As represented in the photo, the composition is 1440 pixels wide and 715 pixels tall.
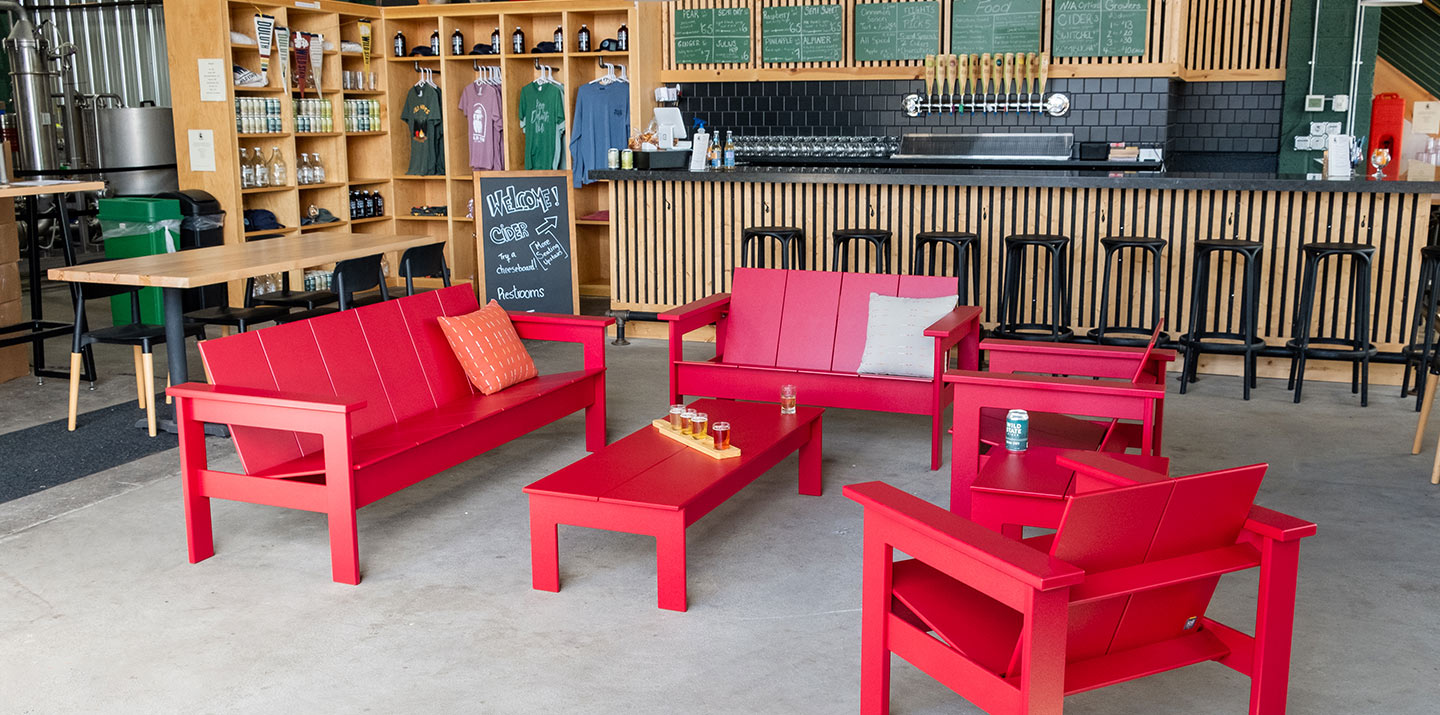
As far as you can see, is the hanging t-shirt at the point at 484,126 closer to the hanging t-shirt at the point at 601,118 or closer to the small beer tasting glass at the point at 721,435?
the hanging t-shirt at the point at 601,118

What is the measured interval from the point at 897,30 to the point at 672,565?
7.17 metres

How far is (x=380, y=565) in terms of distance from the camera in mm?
4035

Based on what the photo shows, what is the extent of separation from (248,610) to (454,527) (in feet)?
2.94

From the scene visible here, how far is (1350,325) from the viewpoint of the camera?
268 inches

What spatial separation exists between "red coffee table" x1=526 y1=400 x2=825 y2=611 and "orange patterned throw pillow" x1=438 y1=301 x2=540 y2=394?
35.5 inches

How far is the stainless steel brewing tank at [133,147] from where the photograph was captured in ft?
37.8

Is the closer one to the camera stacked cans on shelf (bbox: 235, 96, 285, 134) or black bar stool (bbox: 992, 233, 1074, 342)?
black bar stool (bbox: 992, 233, 1074, 342)

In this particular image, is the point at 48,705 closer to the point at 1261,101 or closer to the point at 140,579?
the point at 140,579

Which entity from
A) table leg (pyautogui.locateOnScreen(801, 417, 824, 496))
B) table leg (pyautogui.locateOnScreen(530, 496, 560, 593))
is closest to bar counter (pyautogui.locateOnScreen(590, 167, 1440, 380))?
table leg (pyautogui.locateOnScreen(801, 417, 824, 496))

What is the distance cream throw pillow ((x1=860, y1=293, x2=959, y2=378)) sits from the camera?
17.6 ft

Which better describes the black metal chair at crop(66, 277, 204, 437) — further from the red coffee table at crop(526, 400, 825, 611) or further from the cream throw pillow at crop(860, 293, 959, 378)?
the cream throw pillow at crop(860, 293, 959, 378)

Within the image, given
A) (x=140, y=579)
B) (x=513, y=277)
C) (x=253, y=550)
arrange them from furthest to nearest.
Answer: (x=513, y=277)
(x=253, y=550)
(x=140, y=579)

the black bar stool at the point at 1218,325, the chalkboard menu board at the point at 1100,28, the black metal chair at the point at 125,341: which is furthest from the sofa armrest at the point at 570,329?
the chalkboard menu board at the point at 1100,28

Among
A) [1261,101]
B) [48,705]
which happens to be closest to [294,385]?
[48,705]
